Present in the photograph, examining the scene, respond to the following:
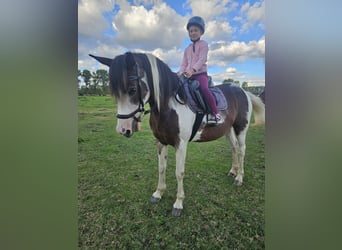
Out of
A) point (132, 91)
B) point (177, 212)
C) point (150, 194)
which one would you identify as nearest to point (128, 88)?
point (132, 91)

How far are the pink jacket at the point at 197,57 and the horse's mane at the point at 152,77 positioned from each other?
0.38ft

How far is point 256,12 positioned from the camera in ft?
3.66

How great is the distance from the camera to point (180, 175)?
1.18 m

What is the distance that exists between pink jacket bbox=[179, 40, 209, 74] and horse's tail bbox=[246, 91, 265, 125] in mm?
343

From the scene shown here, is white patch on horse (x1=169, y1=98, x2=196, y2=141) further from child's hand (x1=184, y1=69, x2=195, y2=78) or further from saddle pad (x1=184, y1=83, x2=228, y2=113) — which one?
child's hand (x1=184, y1=69, x2=195, y2=78)

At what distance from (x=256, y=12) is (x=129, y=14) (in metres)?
0.75

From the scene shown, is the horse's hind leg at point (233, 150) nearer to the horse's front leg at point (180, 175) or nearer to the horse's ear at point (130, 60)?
the horse's front leg at point (180, 175)

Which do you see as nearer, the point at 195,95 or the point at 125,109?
the point at 125,109

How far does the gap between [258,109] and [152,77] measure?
66cm

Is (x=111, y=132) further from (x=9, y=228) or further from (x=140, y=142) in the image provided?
(x=9, y=228)

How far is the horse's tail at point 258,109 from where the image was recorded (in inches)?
43.4

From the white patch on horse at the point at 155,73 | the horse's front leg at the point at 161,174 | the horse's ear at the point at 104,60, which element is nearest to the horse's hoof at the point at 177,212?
the horse's front leg at the point at 161,174

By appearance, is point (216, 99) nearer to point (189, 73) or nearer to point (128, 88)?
point (189, 73)

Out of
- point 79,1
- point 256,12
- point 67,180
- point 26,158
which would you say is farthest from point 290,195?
point 79,1
